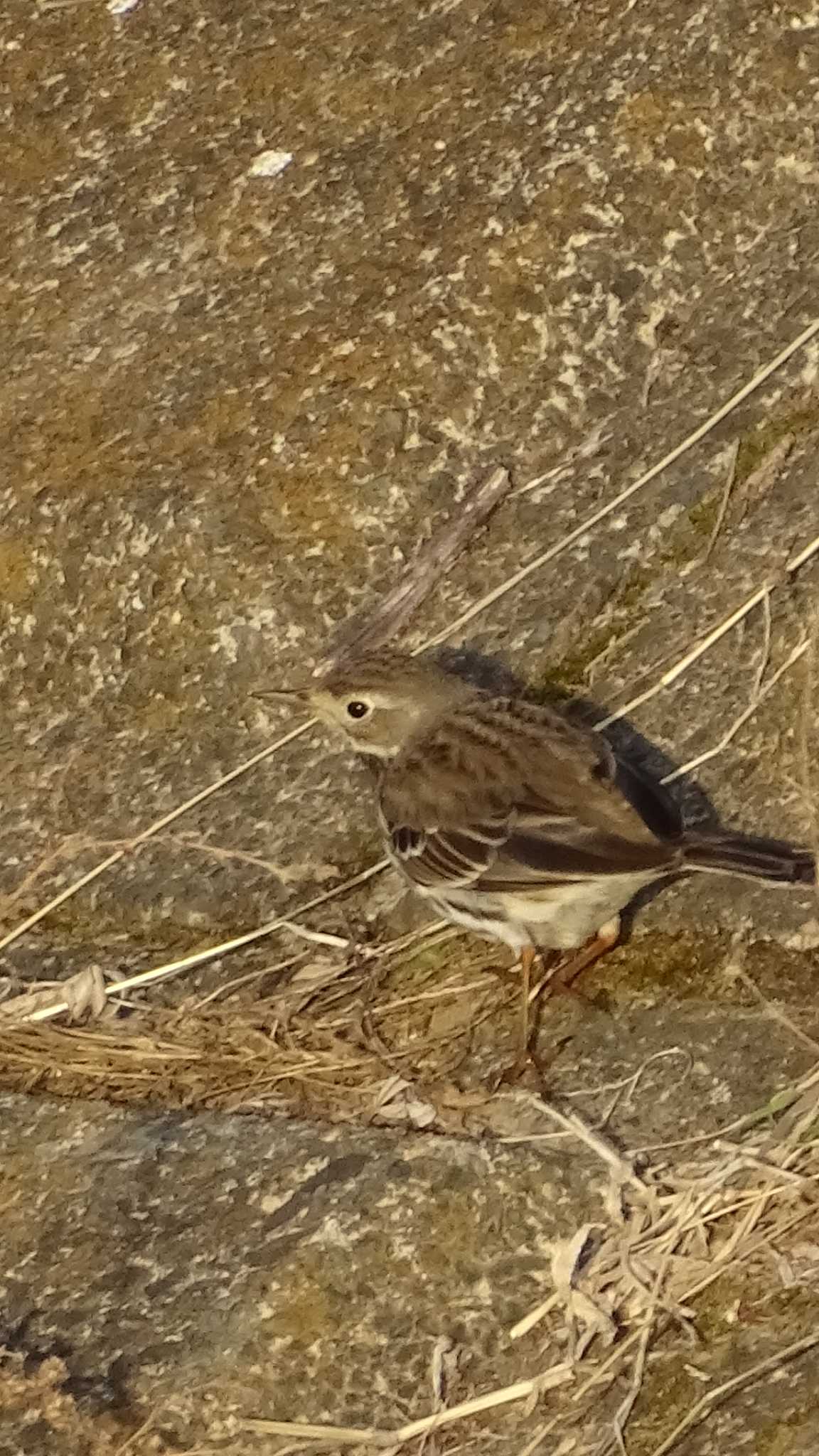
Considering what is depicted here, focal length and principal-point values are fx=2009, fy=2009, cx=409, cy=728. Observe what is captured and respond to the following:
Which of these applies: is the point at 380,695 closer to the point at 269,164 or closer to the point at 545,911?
the point at 545,911

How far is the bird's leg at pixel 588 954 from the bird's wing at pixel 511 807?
0.26 m

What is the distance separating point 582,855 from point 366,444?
3.96 ft

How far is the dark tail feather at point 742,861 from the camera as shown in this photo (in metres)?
4.38

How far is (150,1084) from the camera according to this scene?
Answer: 4.58 meters

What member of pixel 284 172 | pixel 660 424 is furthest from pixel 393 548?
pixel 284 172

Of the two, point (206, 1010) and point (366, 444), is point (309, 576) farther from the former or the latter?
point (206, 1010)

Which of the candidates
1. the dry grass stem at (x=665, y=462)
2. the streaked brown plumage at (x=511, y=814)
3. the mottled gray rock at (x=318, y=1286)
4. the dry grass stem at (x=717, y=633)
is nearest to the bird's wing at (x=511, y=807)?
the streaked brown plumage at (x=511, y=814)

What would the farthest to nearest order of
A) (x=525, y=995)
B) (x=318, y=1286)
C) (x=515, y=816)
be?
(x=515, y=816) → (x=525, y=995) → (x=318, y=1286)

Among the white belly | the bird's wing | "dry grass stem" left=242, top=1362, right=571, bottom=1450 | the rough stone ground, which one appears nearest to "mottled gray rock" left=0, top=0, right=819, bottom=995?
the rough stone ground

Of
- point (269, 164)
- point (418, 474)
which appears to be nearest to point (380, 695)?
point (418, 474)

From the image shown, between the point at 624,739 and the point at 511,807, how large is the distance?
1.29 feet

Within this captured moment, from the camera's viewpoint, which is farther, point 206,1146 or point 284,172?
point 284,172

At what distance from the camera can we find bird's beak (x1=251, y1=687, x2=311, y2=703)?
4789 millimetres

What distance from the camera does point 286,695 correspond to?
480 centimetres
